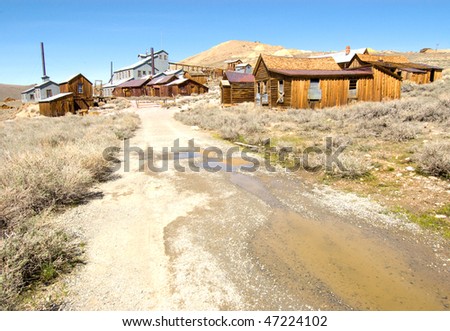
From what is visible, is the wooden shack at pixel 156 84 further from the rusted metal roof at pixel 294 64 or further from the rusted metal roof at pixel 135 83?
the rusted metal roof at pixel 294 64

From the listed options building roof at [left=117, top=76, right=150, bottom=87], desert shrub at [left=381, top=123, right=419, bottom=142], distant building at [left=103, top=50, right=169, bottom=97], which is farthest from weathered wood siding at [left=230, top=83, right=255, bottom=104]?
distant building at [left=103, top=50, right=169, bottom=97]

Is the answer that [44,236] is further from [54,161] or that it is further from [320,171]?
[320,171]

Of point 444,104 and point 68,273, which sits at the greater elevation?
point 444,104

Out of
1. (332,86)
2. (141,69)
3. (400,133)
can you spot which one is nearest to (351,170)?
(400,133)

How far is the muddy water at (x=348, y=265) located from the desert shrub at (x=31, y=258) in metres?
2.70

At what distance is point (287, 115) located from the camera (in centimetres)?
1786

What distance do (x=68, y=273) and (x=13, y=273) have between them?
59 centimetres

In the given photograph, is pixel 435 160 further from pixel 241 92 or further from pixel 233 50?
pixel 233 50

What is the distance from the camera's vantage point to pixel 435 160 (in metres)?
6.59

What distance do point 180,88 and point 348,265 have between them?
49.4 metres

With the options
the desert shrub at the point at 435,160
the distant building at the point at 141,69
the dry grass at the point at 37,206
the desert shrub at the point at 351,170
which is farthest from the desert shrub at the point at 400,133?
the distant building at the point at 141,69

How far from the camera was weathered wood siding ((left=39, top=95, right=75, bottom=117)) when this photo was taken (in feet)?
114

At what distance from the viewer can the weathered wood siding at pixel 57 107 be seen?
114ft
